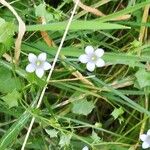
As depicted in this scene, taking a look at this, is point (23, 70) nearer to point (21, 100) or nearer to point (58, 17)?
point (21, 100)

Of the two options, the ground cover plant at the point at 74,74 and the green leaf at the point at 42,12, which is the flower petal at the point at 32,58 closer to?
the ground cover plant at the point at 74,74

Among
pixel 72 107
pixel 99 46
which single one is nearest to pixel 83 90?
pixel 72 107

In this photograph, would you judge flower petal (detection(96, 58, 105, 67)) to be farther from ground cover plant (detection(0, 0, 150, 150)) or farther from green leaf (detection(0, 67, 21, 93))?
green leaf (detection(0, 67, 21, 93))

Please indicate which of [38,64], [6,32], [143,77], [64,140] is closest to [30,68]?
[38,64]

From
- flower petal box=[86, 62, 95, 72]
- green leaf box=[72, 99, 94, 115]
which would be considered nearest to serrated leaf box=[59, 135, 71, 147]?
green leaf box=[72, 99, 94, 115]

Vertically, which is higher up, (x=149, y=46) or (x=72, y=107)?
(x=149, y=46)

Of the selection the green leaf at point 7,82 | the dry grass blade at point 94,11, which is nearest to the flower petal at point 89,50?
the dry grass blade at point 94,11

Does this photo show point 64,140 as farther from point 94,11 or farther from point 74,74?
point 94,11
